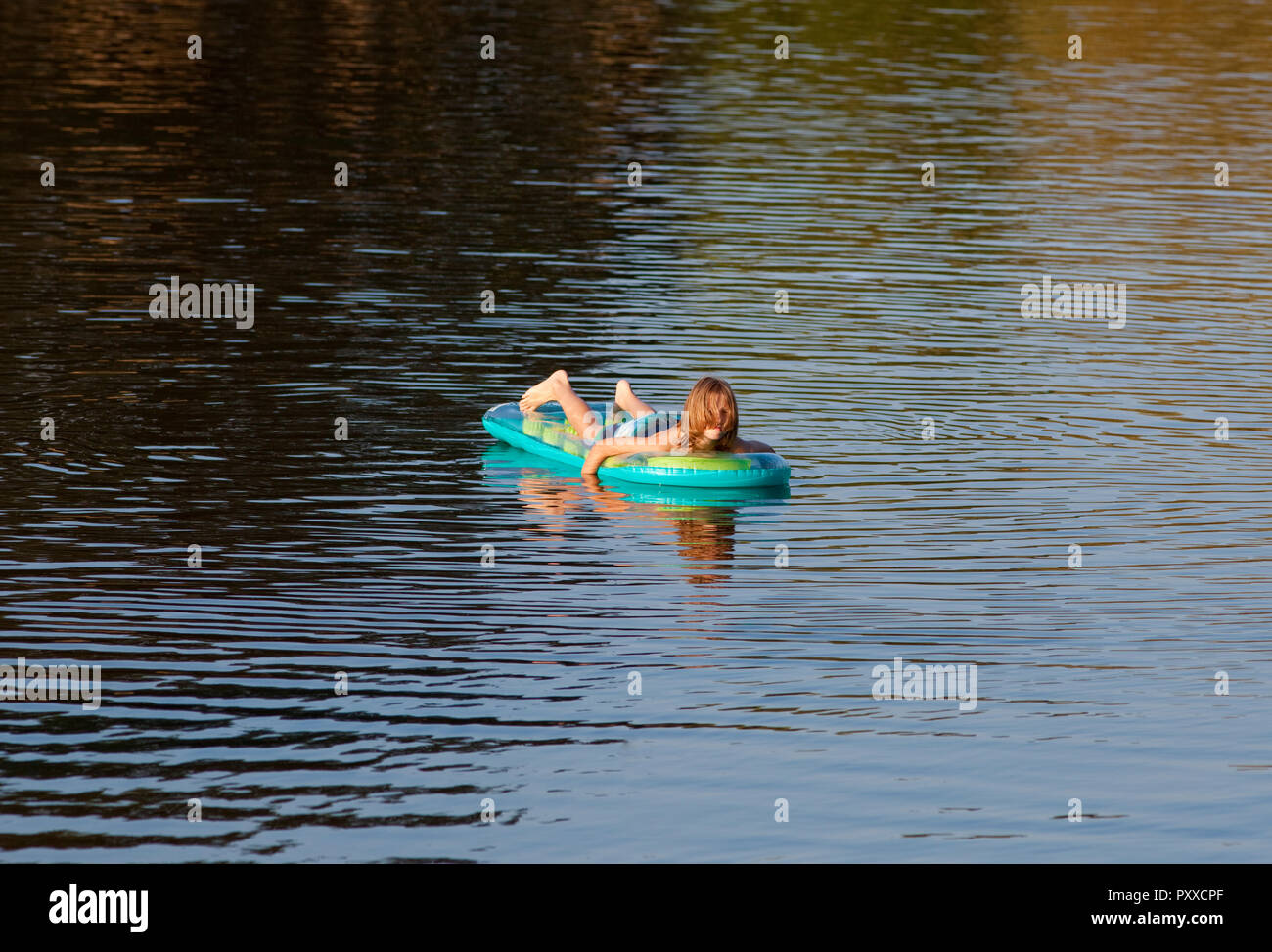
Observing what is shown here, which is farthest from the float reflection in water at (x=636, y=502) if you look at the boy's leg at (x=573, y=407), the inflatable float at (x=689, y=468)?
the boy's leg at (x=573, y=407)

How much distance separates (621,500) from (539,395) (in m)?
1.66

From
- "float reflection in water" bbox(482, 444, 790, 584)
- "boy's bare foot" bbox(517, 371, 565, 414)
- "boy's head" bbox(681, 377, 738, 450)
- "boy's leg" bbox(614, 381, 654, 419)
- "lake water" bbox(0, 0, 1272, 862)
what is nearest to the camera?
"lake water" bbox(0, 0, 1272, 862)

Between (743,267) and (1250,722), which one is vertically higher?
(743,267)

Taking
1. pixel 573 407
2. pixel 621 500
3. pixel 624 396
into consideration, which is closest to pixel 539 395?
pixel 573 407

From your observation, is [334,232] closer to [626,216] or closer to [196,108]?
[626,216]

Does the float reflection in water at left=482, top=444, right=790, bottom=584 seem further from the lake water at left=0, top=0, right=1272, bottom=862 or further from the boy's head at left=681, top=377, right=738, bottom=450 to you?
the boy's head at left=681, top=377, right=738, bottom=450

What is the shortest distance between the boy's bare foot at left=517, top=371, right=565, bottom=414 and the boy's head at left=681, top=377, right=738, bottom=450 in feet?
4.86

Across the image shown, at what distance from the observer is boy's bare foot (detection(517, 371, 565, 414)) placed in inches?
675

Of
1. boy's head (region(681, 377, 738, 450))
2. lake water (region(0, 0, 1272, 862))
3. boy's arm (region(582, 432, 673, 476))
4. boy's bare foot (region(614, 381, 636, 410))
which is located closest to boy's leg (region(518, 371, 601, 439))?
boy's arm (region(582, 432, 673, 476))

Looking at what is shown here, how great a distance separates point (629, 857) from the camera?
372 inches

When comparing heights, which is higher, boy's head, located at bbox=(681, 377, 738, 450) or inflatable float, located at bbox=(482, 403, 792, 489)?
boy's head, located at bbox=(681, 377, 738, 450)

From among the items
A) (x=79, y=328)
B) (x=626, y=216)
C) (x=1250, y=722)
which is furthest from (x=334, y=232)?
(x=1250, y=722)
